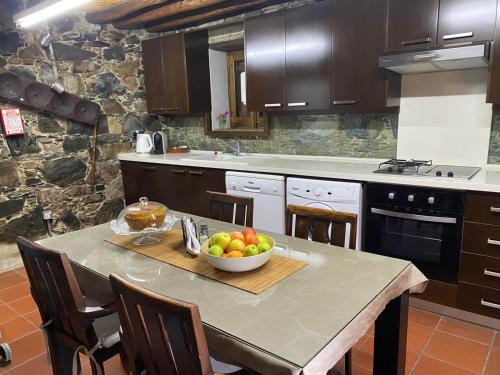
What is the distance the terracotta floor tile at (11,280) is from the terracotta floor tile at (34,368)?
1296mm

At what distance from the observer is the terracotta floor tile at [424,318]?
241 cm

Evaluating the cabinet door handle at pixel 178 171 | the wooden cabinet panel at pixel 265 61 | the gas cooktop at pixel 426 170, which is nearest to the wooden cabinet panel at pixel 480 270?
the gas cooktop at pixel 426 170

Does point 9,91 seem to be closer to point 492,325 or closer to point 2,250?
point 2,250

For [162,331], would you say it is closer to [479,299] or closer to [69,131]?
[479,299]

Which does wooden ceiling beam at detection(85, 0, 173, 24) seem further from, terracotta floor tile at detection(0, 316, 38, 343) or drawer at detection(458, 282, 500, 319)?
drawer at detection(458, 282, 500, 319)

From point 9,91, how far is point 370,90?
316cm

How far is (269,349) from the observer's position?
95cm

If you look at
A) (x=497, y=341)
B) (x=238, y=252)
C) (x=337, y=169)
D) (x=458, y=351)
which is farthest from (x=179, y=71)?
(x=497, y=341)

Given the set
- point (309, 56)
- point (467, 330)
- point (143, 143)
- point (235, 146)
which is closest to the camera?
point (467, 330)

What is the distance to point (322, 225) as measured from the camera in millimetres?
1860

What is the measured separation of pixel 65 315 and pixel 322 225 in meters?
1.20

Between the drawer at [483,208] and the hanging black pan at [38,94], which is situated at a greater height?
the hanging black pan at [38,94]

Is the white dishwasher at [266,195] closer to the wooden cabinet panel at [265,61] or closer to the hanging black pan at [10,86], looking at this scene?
the wooden cabinet panel at [265,61]

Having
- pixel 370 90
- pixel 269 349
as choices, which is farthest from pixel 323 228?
pixel 370 90
